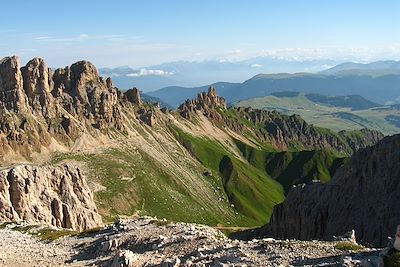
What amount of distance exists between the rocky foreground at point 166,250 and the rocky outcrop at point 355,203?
34025 millimetres

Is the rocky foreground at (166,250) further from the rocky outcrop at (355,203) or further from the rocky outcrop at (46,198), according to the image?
the rocky outcrop at (355,203)

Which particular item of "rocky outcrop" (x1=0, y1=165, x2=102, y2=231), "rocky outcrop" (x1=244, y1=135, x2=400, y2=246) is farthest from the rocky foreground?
"rocky outcrop" (x1=244, y1=135, x2=400, y2=246)

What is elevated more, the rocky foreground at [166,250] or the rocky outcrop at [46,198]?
the rocky foreground at [166,250]

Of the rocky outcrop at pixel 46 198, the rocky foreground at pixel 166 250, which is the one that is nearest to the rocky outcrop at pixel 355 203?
the rocky foreground at pixel 166 250

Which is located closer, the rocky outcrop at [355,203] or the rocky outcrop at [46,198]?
the rocky outcrop at [355,203]

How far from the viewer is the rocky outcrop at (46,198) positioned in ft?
339

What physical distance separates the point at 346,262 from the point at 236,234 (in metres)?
102

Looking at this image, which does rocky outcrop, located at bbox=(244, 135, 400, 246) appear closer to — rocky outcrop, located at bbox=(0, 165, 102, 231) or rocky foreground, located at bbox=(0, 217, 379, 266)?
rocky foreground, located at bbox=(0, 217, 379, 266)

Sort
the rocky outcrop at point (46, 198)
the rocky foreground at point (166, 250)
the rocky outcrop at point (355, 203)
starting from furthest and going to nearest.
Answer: the rocky outcrop at point (46, 198), the rocky outcrop at point (355, 203), the rocky foreground at point (166, 250)

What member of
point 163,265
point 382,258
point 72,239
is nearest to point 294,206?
point 72,239

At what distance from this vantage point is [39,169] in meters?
114

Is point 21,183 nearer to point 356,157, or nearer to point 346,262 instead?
point 356,157

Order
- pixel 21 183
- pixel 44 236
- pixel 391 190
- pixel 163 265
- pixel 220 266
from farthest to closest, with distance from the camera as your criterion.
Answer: pixel 21 183
pixel 391 190
pixel 44 236
pixel 163 265
pixel 220 266

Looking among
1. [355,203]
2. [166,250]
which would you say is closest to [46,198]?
[355,203]
